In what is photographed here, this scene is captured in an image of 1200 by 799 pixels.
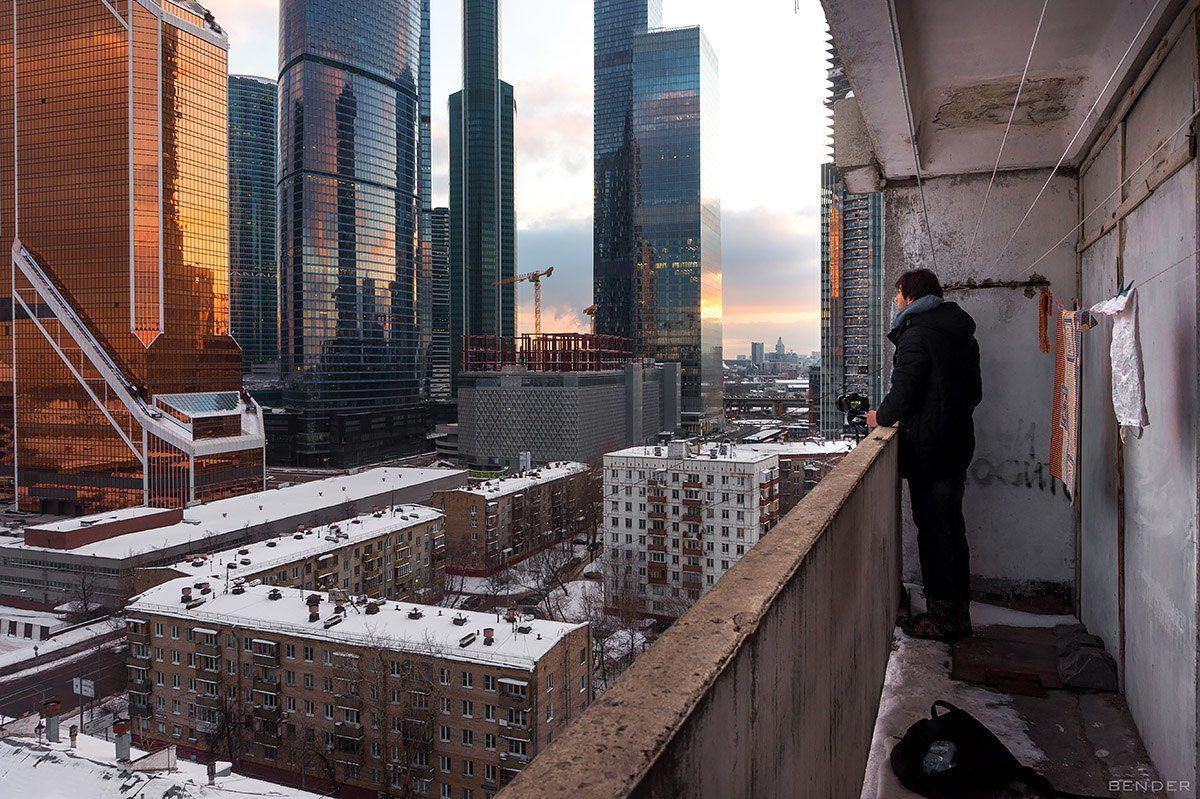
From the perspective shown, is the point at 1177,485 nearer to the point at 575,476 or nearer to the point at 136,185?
the point at 575,476

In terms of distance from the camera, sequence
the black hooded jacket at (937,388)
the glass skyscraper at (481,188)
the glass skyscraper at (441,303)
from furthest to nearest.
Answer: the glass skyscraper at (481,188) → the glass skyscraper at (441,303) → the black hooded jacket at (937,388)

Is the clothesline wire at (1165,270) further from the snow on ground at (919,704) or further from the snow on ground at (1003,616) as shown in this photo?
the snow on ground at (1003,616)

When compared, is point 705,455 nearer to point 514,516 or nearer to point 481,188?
point 514,516

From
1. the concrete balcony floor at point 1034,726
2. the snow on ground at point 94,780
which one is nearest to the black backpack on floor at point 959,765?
the concrete balcony floor at point 1034,726


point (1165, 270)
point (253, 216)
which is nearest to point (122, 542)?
point (1165, 270)

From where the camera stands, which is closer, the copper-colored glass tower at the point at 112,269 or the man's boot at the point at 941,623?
the man's boot at the point at 941,623

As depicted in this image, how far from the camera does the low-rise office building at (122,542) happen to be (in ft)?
78.1

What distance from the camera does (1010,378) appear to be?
15.3 ft

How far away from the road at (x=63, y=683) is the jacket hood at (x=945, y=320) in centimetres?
2115

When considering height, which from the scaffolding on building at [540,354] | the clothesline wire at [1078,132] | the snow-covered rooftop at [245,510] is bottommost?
the snow-covered rooftop at [245,510]

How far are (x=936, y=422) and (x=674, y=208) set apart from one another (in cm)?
9902

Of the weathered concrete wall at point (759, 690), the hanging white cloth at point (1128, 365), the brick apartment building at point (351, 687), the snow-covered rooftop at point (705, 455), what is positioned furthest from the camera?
the snow-covered rooftop at point (705, 455)

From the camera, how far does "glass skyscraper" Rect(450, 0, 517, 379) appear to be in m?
125

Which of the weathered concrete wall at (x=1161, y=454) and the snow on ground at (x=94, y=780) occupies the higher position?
the weathered concrete wall at (x=1161, y=454)
